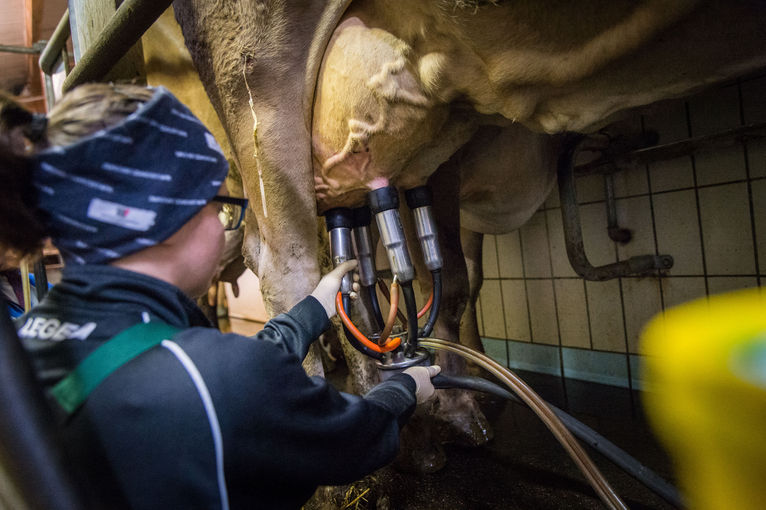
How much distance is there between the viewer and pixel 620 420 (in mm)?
1583

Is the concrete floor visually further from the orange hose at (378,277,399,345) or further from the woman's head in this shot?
the woman's head

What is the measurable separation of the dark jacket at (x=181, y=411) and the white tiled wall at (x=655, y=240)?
3.71 feet

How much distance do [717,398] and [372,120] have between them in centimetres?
87

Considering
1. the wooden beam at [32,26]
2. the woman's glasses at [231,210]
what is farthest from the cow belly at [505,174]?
the wooden beam at [32,26]

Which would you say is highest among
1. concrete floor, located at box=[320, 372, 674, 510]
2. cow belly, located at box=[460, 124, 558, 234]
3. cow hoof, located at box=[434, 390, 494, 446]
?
cow belly, located at box=[460, 124, 558, 234]

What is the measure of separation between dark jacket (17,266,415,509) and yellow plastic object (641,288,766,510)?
371 millimetres

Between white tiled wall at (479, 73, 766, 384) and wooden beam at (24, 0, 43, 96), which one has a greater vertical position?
wooden beam at (24, 0, 43, 96)

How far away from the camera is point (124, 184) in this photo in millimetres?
488

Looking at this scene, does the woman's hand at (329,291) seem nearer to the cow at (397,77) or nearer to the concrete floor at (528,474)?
the cow at (397,77)

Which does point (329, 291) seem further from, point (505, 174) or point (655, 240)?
point (655, 240)

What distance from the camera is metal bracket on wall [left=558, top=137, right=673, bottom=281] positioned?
1666 millimetres

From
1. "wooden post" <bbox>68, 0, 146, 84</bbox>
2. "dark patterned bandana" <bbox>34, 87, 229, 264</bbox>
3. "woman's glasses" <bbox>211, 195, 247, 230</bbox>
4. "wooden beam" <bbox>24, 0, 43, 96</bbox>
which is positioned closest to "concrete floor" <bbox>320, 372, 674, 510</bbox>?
"woman's glasses" <bbox>211, 195, 247, 230</bbox>

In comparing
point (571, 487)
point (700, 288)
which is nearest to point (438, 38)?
point (571, 487)

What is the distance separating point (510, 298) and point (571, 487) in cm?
120
